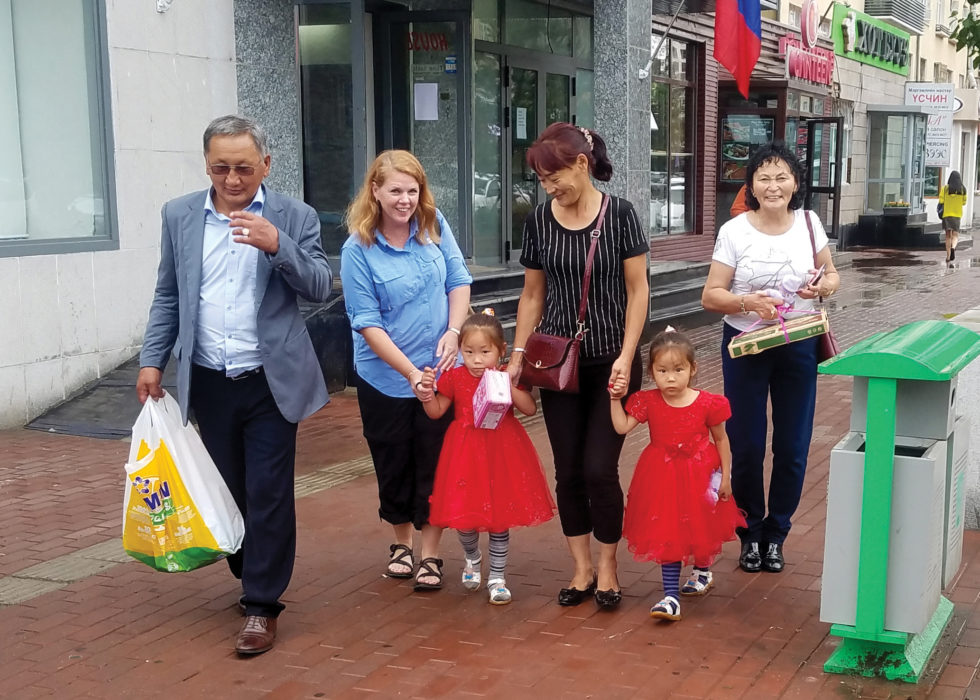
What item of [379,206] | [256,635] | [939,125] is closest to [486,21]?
[379,206]

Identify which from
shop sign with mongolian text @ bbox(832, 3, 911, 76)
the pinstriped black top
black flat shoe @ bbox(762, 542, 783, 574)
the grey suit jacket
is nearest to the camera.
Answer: the grey suit jacket

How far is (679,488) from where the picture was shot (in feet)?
14.9

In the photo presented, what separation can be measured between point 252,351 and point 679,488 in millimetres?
1669

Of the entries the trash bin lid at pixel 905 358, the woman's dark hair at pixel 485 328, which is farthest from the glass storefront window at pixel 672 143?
the trash bin lid at pixel 905 358

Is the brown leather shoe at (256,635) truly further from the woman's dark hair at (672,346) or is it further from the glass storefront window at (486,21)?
the glass storefront window at (486,21)

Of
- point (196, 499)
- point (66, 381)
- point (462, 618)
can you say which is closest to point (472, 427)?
point (462, 618)

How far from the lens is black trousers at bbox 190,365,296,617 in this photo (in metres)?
4.41

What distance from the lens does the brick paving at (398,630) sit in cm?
402

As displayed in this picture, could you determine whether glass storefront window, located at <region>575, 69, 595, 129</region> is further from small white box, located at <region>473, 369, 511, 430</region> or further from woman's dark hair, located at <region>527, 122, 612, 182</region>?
small white box, located at <region>473, 369, 511, 430</region>

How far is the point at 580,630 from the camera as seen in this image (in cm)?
451

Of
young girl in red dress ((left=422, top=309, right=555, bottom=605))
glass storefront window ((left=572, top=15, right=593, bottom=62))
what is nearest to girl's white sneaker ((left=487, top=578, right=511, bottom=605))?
Result: young girl in red dress ((left=422, top=309, right=555, bottom=605))

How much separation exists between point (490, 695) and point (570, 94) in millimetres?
12057

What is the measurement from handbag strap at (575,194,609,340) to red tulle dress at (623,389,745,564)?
351mm

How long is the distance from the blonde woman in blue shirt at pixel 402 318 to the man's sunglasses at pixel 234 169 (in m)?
0.61
